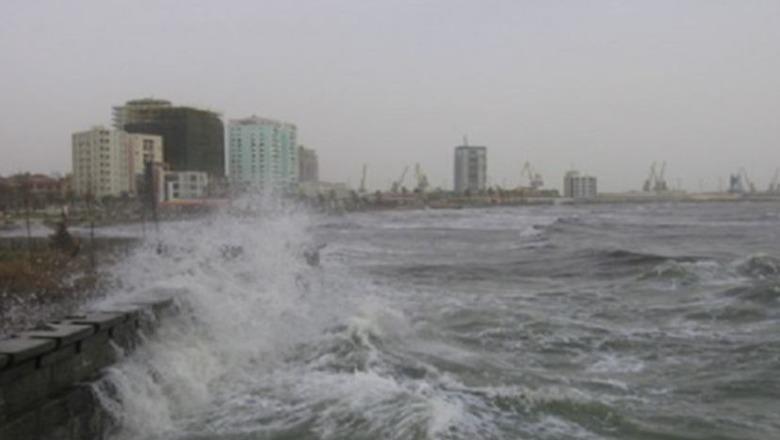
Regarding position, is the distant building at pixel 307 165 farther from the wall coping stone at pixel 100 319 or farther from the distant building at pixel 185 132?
the wall coping stone at pixel 100 319

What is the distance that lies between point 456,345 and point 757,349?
424 cm

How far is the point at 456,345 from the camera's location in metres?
9.97

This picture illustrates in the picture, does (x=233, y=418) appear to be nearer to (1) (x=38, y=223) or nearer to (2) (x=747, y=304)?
(2) (x=747, y=304)

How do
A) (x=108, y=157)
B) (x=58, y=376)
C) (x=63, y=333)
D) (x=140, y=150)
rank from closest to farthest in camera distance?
(x=58, y=376), (x=63, y=333), (x=140, y=150), (x=108, y=157)

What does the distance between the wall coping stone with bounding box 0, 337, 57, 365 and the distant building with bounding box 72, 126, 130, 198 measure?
291 feet

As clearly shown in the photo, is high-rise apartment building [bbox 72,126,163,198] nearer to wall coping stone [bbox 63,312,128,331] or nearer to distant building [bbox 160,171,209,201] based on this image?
distant building [bbox 160,171,209,201]

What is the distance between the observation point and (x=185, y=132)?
96.0 metres

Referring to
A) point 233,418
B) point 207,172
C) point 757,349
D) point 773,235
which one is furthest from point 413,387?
point 207,172

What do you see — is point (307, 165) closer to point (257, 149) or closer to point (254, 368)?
point (257, 149)

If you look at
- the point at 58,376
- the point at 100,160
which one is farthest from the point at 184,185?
the point at 58,376

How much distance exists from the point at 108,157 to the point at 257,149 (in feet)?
89.3

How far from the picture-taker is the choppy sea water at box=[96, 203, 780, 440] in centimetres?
647

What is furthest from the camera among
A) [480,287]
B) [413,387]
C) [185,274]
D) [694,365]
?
[480,287]

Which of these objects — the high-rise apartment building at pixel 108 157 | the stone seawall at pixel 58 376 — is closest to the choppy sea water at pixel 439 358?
the stone seawall at pixel 58 376
